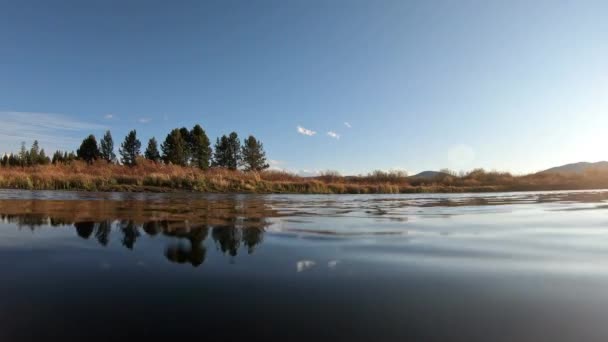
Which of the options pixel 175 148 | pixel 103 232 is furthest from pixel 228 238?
pixel 175 148

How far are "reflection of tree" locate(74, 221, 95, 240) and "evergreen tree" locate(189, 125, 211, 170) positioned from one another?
4978 cm

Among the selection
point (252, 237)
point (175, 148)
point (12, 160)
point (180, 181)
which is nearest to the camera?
point (252, 237)

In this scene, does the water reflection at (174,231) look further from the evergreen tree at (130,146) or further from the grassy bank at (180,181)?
the evergreen tree at (130,146)

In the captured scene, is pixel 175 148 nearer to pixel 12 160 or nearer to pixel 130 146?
pixel 130 146

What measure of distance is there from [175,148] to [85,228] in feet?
162

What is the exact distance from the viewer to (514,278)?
10.8ft

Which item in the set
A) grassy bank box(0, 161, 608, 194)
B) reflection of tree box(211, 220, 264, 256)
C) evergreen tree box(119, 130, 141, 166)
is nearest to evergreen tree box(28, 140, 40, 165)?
evergreen tree box(119, 130, 141, 166)

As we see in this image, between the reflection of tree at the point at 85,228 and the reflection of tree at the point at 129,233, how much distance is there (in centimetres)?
44

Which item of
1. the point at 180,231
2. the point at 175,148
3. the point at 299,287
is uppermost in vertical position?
the point at 175,148

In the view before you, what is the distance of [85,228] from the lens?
593 cm

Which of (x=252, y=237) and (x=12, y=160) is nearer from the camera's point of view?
→ (x=252, y=237)

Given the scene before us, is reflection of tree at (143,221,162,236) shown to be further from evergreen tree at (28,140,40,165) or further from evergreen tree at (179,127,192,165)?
evergreen tree at (28,140,40,165)

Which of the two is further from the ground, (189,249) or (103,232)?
(103,232)

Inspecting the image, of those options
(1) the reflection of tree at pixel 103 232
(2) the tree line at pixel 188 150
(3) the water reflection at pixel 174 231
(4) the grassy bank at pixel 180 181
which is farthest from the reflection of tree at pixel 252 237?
(2) the tree line at pixel 188 150
